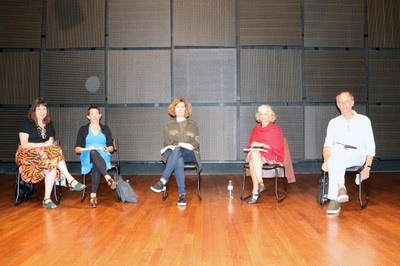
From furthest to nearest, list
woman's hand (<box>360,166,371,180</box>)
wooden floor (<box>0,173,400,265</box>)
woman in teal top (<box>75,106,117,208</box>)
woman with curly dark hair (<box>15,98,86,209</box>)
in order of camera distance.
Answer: woman in teal top (<box>75,106,117,208</box>), woman with curly dark hair (<box>15,98,86,209</box>), woman's hand (<box>360,166,371,180</box>), wooden floor (<box>0,173,400,265</box>)

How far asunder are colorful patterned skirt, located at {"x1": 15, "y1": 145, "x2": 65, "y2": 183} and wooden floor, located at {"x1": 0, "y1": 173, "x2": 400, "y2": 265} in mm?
357

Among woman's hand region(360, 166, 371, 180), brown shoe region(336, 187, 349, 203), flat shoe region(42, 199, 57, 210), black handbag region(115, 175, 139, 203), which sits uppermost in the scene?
Result: woman's hand region(360, 166, 371, 180)

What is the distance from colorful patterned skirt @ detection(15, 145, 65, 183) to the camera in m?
4.59

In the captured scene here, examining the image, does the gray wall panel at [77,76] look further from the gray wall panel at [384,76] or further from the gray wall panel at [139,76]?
the gray wall panel at [384,76]

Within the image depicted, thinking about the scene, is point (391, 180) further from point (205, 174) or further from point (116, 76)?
point (116, 76)

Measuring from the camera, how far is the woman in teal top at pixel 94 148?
4688 millimetres

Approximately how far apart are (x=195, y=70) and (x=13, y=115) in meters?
3.46

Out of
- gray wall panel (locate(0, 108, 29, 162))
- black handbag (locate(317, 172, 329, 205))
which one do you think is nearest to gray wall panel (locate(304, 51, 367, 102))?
black handbag (locate(317, 172, 329, 205))

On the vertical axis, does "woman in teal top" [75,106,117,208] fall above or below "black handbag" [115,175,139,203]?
above

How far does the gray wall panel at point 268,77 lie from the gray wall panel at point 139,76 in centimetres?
141

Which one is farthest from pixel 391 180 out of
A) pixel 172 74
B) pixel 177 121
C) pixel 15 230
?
pixel 15 230

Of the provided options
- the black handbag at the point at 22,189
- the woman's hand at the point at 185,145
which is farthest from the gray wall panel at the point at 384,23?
the black handbag at the point at 22,189

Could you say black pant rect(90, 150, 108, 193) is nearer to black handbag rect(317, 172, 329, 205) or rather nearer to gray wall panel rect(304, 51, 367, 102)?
black handbag rect(317, 172, 329, 205)

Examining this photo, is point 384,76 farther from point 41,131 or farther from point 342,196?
point 41,131
